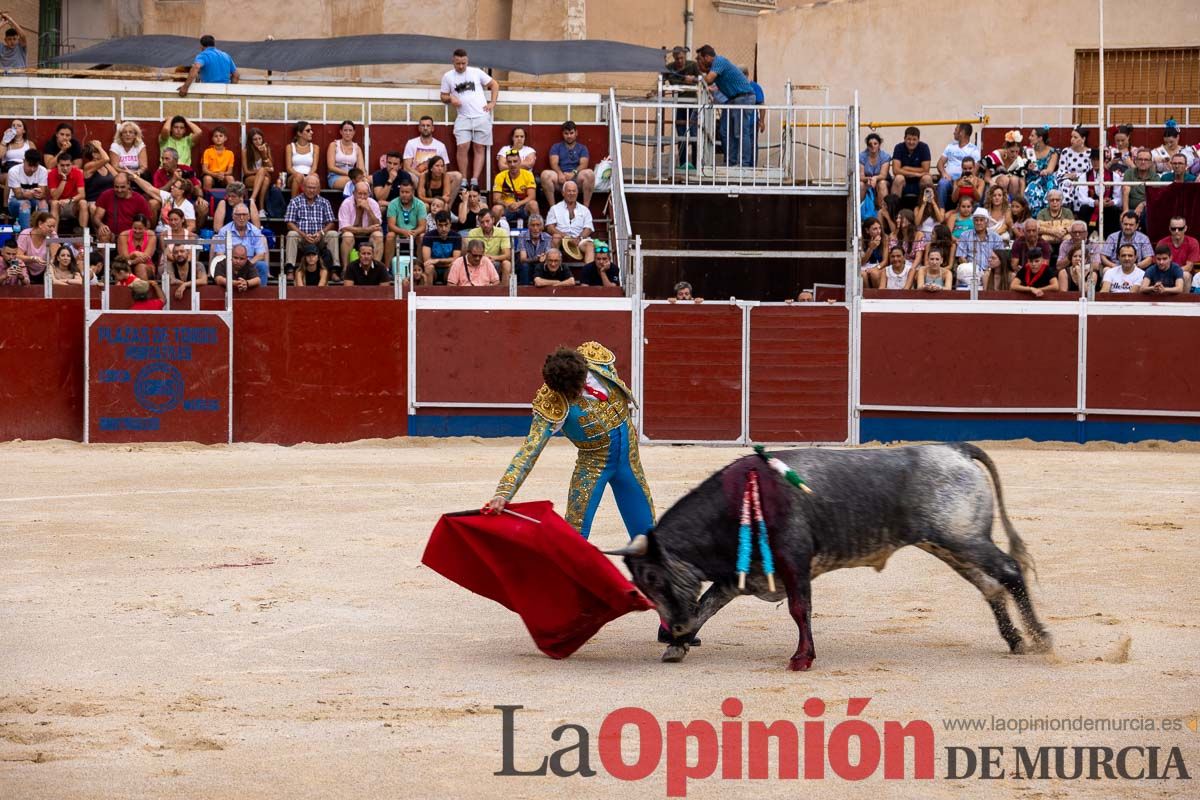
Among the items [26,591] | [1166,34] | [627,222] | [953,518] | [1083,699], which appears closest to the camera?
[1083,699]

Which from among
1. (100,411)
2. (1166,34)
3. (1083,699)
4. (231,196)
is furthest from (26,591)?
(1166,34)

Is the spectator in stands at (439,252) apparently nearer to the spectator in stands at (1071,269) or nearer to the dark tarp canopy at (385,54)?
the spectator in stands at (1071,269)

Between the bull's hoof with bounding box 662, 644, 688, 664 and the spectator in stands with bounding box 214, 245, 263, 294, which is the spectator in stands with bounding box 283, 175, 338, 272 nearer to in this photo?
the spectator in stands with bounding box 214, 245, 263, 294

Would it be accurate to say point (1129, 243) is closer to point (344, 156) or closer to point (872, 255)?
point (872, 255)

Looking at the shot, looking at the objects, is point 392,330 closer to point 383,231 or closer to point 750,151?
point 383,231

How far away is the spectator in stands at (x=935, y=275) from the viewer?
14.8 meters

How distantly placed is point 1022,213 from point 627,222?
11.9ft

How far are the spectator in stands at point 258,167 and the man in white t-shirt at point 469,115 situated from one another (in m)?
1.91

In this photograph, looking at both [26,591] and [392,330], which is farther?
[392,330]

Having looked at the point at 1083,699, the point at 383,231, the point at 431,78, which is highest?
the point at 431,78

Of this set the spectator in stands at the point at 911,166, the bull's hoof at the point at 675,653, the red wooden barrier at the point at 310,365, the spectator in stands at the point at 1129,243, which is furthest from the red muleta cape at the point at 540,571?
the spectator in stands at the point at 911,166

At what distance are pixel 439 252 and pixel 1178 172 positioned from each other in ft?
23.1

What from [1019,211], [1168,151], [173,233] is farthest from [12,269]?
[1168,151]

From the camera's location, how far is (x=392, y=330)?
14.6m
